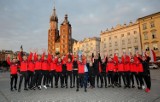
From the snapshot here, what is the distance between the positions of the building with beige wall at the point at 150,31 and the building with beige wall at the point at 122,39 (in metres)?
1.61

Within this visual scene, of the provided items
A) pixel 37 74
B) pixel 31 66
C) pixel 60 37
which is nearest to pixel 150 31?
pixel 37 74

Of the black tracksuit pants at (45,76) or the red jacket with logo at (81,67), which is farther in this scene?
the black tracksuit pants at (45,76)

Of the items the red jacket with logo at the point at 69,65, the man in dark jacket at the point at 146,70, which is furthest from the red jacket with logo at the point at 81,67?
the man in dark jacket at the point at 146,70

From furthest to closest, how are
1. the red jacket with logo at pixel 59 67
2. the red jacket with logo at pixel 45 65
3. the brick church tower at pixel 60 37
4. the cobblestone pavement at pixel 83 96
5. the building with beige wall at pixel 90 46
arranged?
the brick church tower at pixel 60 37 < the building with beige wall at pixel 90 46 < the red jacket with logo at pixel 59 67 < the red jacket with logo at pixel 45 65 < the cobblestone pavement at pixel 83 96

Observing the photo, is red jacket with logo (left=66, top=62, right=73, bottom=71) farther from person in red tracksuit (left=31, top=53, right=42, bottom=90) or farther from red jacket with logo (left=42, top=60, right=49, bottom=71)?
person in red tracksuit (left=31, top=53, right=42, bottom=90)

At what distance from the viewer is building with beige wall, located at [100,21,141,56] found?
47.7 metres

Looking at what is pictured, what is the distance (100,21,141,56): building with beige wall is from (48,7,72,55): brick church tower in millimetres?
41561

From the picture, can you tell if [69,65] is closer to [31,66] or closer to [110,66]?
[31,66]

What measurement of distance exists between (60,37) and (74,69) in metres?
89.0

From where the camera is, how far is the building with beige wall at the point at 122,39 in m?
47.7

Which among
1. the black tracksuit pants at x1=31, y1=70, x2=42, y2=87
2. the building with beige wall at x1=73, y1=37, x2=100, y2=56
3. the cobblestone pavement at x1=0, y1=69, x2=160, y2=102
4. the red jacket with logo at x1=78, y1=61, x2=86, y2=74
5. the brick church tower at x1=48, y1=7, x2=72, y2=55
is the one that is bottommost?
the cobblestone pavement at x1=0, y1=69, x2=160, y2=102

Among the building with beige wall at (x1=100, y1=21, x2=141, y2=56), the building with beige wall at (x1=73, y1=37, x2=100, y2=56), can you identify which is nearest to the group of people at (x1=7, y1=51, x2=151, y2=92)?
the building with beige wall at (x1=100, y1=21, x2=141, y2=56)

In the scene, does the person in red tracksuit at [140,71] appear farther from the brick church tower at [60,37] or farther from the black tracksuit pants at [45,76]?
the brick church tower at [60,37]

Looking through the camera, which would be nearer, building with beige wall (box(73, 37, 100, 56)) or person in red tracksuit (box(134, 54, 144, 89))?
person in red tracksuit (box(134, 54, 144, 89))
